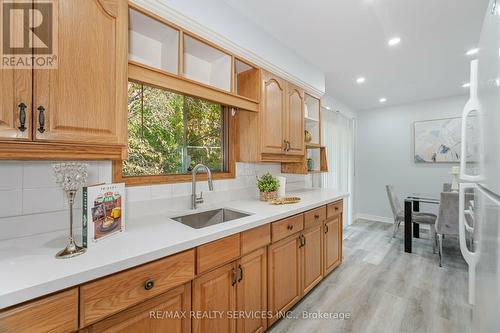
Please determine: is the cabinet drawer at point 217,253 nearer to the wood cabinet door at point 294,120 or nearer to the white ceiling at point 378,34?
the wood cabinet door at point 294,120

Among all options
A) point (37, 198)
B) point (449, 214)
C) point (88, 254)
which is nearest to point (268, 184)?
point (88, 254)

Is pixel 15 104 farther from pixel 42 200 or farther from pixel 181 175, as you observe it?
pixel 181 175

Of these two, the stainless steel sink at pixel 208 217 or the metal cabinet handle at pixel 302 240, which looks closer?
the stainless steel sink at pixel 208 217

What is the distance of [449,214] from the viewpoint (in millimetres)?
2750

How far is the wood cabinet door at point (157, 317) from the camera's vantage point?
89 cm

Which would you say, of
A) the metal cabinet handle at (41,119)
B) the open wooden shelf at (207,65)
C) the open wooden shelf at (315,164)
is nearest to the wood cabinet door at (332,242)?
the open wooden shelf at (315,164)

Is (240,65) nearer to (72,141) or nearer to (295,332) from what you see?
(72,141)

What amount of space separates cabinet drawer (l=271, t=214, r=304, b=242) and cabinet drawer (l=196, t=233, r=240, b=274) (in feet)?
1.25

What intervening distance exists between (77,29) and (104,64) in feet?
0.53

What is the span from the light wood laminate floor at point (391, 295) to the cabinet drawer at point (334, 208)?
72 centimetres

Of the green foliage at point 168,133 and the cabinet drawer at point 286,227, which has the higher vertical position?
the green foliage at point 168,133

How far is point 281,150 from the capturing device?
A: 2273 millimetres

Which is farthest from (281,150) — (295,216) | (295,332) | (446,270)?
(446,270)

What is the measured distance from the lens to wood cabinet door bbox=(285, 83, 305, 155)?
2393 mm
